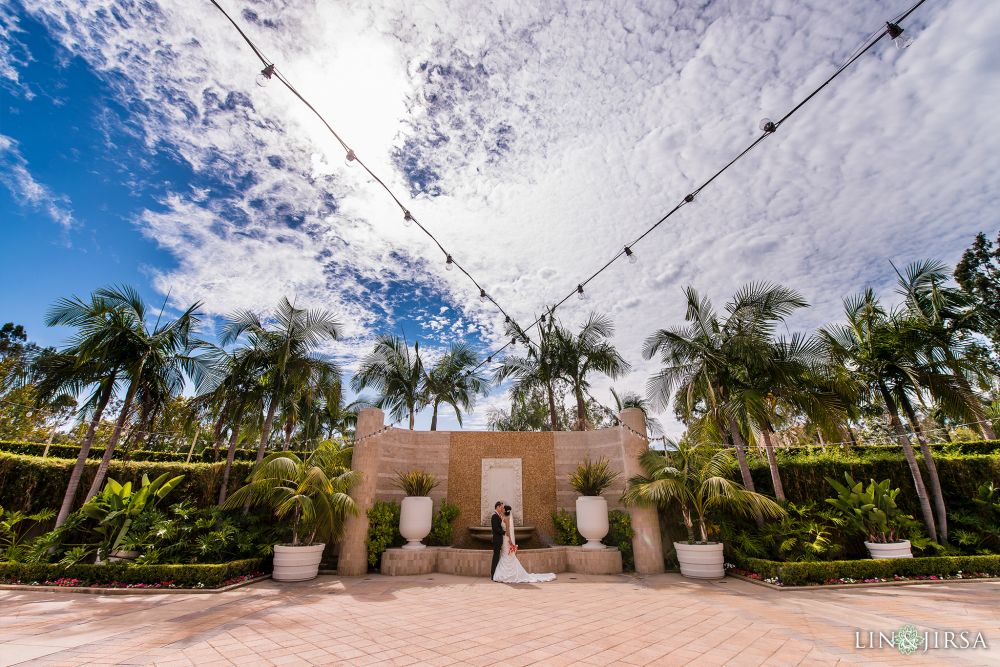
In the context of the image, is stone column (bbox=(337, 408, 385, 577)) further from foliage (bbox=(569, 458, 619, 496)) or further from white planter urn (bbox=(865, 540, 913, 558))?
white planter urn (bbox=(865, 540, 913, 558))

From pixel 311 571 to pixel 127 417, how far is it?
572 cm

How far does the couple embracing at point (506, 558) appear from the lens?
7855 millimetres

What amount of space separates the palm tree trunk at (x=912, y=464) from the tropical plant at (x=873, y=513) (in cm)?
72

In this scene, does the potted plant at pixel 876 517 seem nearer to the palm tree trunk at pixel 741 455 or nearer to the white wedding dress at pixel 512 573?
the palm tree trunk at pixel 741 455

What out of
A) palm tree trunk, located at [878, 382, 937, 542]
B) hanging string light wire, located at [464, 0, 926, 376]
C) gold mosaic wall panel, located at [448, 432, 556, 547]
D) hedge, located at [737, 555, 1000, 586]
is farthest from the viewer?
gold mosaic wall panel, located at [448, 432, 556, 547]

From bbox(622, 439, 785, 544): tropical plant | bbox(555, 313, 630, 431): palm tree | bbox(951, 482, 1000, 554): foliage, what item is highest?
bbox(555, 313, 630, 431): palm tree

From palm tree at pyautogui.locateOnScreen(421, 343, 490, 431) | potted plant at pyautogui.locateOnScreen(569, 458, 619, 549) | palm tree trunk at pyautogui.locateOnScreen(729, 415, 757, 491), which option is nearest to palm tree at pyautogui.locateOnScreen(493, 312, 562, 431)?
palm tree at pyautogui.locateOnScreen(421, 343, 490, 431)

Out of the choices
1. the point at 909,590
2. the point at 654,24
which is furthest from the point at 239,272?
the point at 909,590

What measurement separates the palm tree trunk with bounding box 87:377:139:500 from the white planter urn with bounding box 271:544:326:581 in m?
3.97

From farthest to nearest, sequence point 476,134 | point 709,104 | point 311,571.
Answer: point 311,571, point 476,134, point 709,104

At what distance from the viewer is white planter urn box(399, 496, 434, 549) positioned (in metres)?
9.05

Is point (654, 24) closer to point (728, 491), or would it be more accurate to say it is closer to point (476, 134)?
point (476, 134)

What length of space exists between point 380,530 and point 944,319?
1402 cm

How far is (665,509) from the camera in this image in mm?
9531
